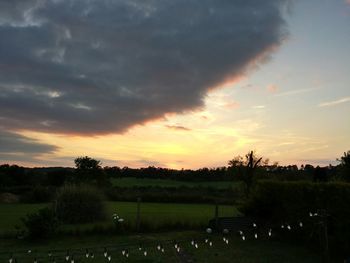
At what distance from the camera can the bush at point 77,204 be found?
25406 mm

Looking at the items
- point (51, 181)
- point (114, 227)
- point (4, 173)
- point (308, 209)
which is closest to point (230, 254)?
point (308, 209)

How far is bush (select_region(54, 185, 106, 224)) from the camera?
25406 millimetres

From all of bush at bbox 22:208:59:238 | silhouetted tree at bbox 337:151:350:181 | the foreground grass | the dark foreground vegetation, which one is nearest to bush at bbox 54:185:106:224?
the dark foreground vegetation

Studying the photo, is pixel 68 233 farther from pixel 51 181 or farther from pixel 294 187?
pixel 51 181

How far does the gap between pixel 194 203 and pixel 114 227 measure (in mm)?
25037

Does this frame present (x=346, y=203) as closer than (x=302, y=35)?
Yes

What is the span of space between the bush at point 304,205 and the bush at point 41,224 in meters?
9.18

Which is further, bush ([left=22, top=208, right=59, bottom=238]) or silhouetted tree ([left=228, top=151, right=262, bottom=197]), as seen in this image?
silhouetted tree ([left=228, top=151, right=262, bottom=197])

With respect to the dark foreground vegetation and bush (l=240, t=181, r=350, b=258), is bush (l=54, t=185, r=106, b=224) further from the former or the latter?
bush (l=240, t=181, r=350, b=258)

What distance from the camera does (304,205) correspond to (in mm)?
16828

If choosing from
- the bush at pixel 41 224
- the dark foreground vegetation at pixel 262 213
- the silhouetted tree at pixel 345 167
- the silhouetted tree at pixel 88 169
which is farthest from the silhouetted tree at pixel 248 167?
the silhouetted tree at pixel 88 169

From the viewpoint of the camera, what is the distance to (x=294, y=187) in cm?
1773

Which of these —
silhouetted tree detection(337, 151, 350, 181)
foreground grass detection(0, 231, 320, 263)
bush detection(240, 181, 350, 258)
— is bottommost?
foreground grass detection(0, 231, 320, 263)

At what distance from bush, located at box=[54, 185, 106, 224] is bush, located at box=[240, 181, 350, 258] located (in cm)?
932
